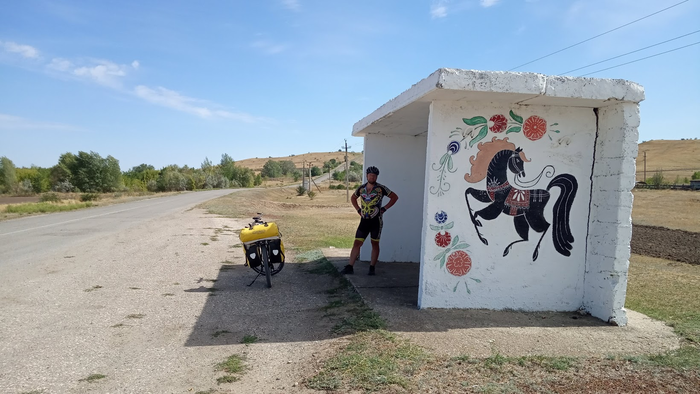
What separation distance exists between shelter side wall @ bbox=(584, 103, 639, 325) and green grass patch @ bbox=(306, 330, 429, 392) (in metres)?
2.61

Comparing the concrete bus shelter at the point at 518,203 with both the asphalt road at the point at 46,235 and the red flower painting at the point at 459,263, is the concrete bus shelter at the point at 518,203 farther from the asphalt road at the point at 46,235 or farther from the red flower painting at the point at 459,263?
the asphalt road at the point at 46,235

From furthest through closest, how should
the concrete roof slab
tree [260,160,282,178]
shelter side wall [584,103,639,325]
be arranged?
tree [260,160,282,178] → shelter side wall [584,103,639,325] → the concrete roof slab

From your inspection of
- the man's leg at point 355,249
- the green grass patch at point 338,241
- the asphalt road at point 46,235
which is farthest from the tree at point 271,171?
the man's leg at point 355,249

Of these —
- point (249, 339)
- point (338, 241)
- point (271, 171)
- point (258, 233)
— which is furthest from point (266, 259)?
point (271, 171)

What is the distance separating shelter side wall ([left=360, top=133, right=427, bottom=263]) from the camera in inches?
347

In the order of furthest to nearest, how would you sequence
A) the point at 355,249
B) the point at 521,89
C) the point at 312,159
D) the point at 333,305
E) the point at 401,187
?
1. the point at 312,159
2. the point at 401,187
3. the point at 355,249
4. the point at 333,305
5. the point at 521,89

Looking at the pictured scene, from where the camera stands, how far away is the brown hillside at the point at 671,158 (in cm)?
6247

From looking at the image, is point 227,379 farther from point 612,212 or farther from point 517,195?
point 612,212

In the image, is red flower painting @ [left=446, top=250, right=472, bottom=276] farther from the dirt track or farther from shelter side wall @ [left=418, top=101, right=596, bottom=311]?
the dirt track

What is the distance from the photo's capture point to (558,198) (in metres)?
5.64

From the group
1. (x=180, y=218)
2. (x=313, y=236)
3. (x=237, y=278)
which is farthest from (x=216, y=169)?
(x=237, y=278)

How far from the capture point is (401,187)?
8914 mm

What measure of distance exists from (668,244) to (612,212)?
39.6 ft

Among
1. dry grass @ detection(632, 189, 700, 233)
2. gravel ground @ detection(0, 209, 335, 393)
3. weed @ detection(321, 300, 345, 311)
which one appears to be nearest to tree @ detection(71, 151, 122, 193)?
gravel ground @ detection(0, 209, 335, 393)
